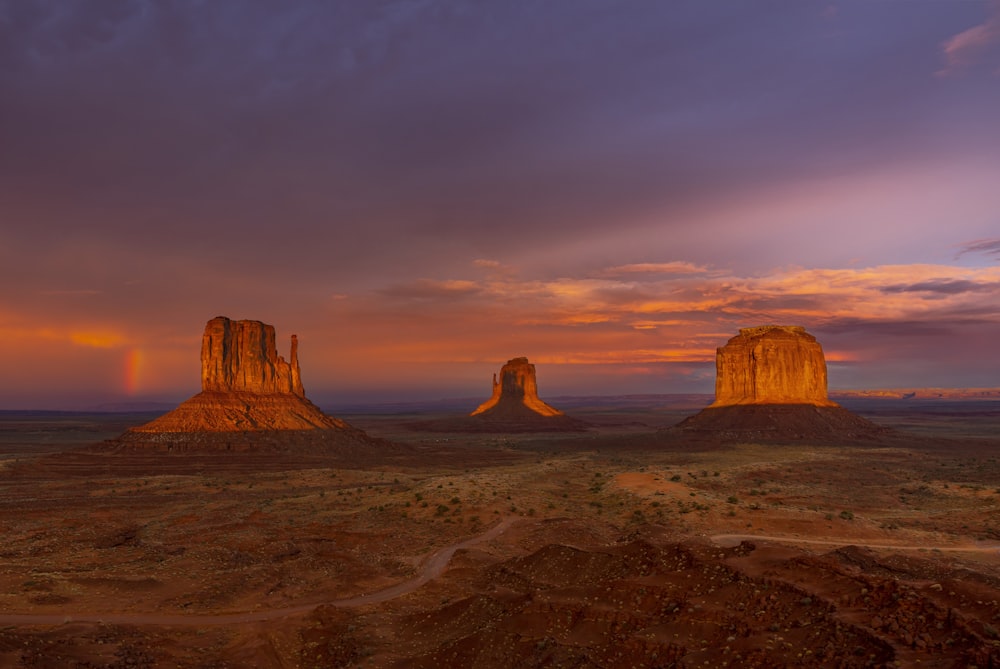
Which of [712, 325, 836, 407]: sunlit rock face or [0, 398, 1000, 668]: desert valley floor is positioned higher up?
[712, 325, 836, 407]: sunlit rock face

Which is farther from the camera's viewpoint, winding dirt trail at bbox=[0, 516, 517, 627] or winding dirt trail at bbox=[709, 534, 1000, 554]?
winding dirt trail at bbox=[709, 534, 1000, 554]

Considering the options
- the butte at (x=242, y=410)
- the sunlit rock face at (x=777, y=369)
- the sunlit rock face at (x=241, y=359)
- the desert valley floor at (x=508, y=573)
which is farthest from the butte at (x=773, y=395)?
the sunlit rock face at (x=241, y=359)

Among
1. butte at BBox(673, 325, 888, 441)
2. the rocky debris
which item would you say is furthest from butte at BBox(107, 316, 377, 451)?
butte at BBox(673, 325, 888, 441)

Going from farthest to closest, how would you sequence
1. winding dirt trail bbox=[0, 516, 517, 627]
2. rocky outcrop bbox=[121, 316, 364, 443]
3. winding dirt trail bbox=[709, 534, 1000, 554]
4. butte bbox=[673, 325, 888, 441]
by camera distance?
butte bbox=[673, 325, 888, 441] → rocky outcrop bbox=[121, 316, 364, 443] → winding dirt trail bbox=[709, 534, 1000, 554] → winding dirt trail bbox=[0, 516, 517, 627]

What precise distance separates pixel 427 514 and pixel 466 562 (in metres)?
12.3

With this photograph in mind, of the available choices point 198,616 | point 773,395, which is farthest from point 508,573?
point 773,395

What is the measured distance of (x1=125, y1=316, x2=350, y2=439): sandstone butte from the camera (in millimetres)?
94750

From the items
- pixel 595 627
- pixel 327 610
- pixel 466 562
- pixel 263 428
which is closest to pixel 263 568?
pixel 327 610

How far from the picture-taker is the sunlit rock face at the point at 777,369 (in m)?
134

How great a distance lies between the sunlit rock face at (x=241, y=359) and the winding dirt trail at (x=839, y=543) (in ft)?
300

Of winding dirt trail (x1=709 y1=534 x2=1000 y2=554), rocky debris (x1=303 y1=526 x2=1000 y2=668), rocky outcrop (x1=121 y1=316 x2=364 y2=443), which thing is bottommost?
winding dirt trail (x1=709 y1=534 x2=1000 y2=554)

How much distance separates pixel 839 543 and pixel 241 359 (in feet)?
319

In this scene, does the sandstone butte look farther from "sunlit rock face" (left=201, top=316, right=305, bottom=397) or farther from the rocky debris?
the rocky debris

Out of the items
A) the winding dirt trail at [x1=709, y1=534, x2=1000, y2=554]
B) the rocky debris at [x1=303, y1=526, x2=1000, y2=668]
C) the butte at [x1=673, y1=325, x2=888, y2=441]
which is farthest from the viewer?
the butte at [x1=673, y1=325, x2=888, y2=441]
